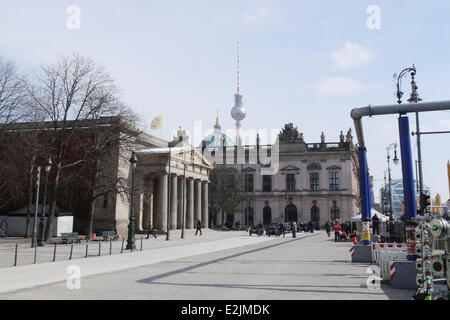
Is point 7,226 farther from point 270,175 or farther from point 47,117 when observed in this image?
point 270,175

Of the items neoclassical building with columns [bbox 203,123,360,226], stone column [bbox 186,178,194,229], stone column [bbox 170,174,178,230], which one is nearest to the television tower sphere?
neoclassical building with columns [bbox 203,123,360,226]

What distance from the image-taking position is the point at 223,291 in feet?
35.3

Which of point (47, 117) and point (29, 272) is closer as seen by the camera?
point (29, 272)

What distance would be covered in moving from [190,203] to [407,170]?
154 feet

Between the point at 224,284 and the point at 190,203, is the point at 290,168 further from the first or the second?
the point at 224,284

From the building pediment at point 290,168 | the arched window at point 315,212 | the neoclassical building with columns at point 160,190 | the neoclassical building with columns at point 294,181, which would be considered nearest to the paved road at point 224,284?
the neoclassical building with columns at point 160,190

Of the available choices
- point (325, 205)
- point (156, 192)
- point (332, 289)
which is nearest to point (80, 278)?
point (332, 289)

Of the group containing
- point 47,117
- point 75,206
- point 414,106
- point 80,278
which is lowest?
point 80,278

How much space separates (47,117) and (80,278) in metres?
23.8

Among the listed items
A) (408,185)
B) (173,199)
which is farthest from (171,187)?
(408,185)

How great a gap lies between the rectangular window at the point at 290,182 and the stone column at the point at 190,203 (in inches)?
1529

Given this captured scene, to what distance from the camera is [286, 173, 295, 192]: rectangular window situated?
92562mm

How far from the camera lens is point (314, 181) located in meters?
91.1
